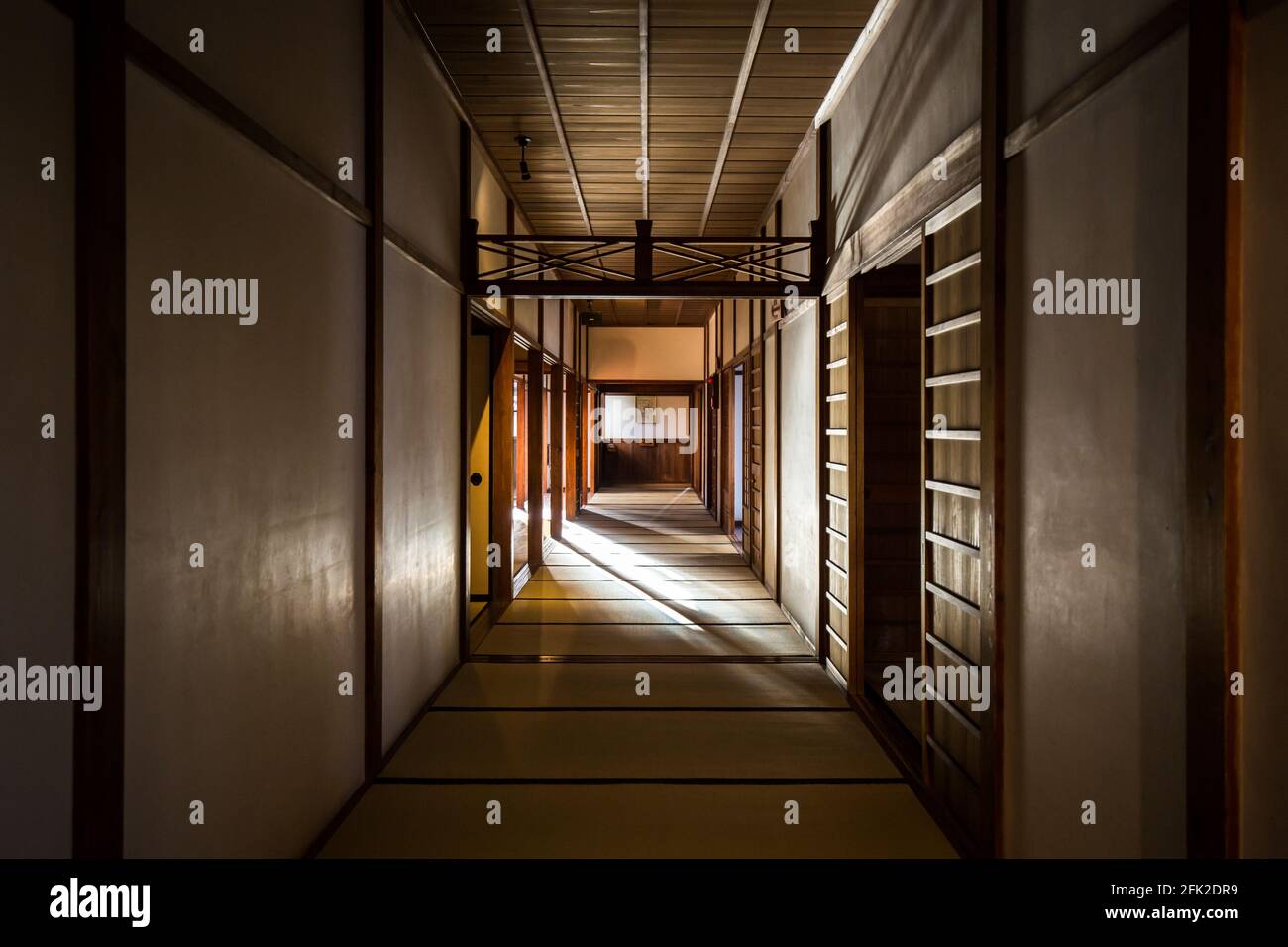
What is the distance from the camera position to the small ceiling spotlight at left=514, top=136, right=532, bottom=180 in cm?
523

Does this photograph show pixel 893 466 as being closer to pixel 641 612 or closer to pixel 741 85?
pixel 641 612

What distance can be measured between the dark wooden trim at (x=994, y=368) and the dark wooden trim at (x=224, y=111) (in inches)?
81.9

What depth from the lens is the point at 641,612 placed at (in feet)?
20.0

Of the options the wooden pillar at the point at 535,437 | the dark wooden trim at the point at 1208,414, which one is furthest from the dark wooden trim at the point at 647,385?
the dark wooden trim at the point at 1208,414

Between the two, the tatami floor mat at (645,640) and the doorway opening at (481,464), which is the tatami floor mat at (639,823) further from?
the doorway opening at (481,464)

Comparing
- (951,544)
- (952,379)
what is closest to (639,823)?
(951,544)

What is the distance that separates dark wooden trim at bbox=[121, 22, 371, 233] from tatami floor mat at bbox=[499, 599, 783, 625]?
3.68 meters

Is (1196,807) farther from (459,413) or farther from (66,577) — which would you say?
(459,413)

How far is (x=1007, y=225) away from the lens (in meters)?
2.33

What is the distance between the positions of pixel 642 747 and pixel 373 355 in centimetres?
204

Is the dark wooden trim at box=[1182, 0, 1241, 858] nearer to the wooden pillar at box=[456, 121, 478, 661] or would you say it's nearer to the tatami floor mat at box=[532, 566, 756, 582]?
the wooden pillar at box=[456, 121, 478, 661]

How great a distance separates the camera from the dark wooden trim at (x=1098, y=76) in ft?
5.14
